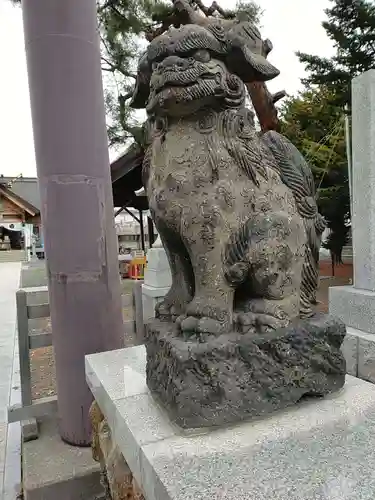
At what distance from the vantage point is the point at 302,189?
119 cm

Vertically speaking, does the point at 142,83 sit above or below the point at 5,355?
above

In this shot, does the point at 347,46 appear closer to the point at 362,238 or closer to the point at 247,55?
the point at 362,238

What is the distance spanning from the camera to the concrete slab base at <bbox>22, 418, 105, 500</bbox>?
1662 millimetres

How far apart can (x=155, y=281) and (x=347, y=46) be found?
4.83 meters

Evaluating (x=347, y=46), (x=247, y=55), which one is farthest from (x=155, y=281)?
(x=347, y=46)

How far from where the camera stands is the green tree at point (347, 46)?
5.67 m

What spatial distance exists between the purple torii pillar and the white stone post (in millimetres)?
1238

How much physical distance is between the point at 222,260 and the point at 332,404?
0.50 meters

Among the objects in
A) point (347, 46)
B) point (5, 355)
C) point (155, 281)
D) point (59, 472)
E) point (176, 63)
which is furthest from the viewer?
point (347, 46)

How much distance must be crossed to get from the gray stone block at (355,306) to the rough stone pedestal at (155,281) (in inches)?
61.5

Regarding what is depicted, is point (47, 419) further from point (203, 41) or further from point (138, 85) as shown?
point (203, 41)

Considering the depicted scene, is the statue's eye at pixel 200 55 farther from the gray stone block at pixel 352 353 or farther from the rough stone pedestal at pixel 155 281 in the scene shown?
the rough stone pedestal at pixel 155 281

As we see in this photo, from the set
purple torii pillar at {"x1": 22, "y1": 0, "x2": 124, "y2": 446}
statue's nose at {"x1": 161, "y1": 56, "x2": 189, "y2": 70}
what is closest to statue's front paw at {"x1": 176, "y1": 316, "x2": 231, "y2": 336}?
statue's nose at {"x1": 161, "y1": 56, "x2": 189, "y2": 70}

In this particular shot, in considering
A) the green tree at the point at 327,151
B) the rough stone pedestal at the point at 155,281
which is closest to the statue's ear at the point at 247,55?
the rough stone pedestal at the point at 155,281
